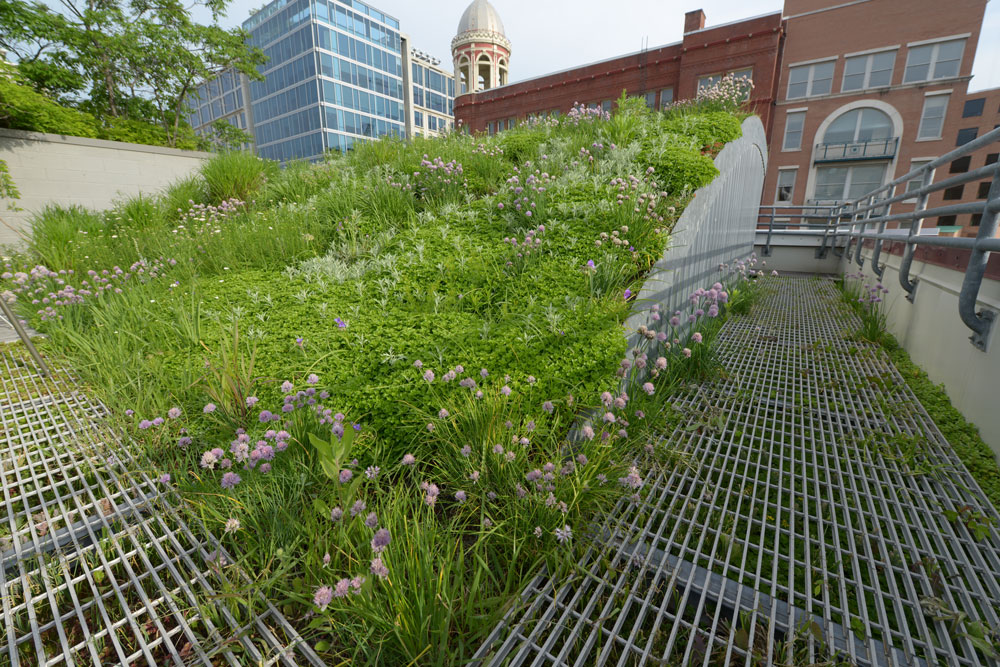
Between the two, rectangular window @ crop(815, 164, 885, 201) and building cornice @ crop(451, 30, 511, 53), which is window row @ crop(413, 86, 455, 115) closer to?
building cornice @ crop(451, 30, 511, 53)

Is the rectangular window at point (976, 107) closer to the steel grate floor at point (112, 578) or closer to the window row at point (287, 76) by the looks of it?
the steel grate floor at point (112, 578)

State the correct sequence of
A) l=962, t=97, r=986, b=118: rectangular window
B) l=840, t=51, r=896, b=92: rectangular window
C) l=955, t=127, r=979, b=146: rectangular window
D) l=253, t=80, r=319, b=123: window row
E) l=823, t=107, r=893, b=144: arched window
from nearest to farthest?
l=840, t=51, r=896, b=92: rectangular window
l=823, t=107, r=893, b=144: arched window
l=955, t=127, r=979, b=146: rectangular window
l=962, t=97, r=986, b=118: rectangular window
l=253, t=80, r=319, b=123: window row

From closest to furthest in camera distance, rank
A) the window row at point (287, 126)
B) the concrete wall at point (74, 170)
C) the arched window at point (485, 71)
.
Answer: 1. the concrete wall at point (74, 170)
2. the arched window at point (485, 71)
3. the window row at point (287, 126)

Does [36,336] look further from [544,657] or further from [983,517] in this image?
[983,517]

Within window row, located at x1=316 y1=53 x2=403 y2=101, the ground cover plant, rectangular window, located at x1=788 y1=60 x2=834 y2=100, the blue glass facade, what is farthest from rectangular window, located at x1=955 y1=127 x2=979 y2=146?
window row, located at x1=316 y1=53 x2=403 y2=101

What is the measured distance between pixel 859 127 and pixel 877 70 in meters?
2.71

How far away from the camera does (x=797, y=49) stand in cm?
2078

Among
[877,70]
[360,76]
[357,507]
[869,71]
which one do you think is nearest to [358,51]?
[360,76]

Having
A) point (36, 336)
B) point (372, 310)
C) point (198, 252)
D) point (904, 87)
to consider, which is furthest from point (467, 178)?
point (904, 87)

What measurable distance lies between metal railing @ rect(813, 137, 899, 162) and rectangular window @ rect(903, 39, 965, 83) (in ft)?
9.48

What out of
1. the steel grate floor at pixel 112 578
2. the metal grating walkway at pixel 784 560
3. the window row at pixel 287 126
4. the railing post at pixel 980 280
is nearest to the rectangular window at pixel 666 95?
the railing post at pixel 980 280

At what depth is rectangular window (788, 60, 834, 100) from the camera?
67.5 feet

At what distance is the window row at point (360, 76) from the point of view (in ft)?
129

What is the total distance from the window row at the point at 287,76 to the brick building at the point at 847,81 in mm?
34851
